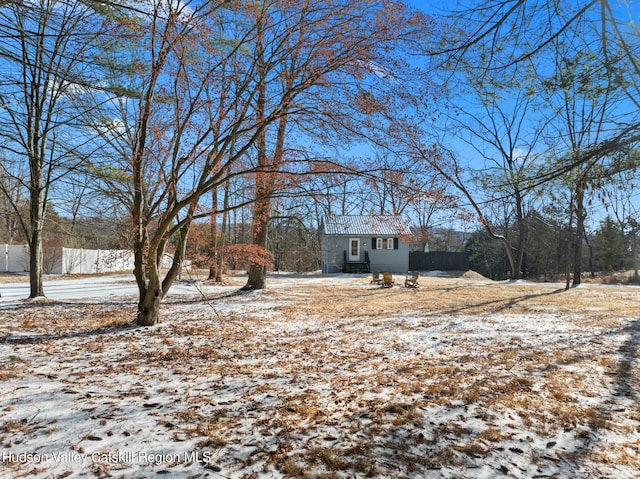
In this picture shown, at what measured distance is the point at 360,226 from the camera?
2830cm

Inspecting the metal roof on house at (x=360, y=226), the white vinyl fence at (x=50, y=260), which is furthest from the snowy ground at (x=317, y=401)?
the metal roof on house at (x=360, y=226)

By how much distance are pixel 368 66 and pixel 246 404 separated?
17.8ft

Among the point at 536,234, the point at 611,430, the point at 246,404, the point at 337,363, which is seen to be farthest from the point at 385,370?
the point at 536,234

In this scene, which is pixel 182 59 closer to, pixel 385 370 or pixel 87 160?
pixel 87 160

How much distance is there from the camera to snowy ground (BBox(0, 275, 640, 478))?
2.51 meters

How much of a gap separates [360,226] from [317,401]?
25040 mm

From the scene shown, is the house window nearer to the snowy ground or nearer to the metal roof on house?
the metal roof on house

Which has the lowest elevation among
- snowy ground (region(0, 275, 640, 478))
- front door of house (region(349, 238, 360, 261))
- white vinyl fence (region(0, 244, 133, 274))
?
snowy ground (region(0, 275, 640, 478))

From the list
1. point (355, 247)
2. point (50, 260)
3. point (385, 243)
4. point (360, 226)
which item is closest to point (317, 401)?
point (355, 247)

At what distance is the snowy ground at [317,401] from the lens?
251cm

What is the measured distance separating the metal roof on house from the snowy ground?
19.7 metres

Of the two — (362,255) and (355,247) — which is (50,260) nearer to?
(355,247)

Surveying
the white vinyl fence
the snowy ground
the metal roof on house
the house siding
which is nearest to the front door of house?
the house siding

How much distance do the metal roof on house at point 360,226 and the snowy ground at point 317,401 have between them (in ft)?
64.7
